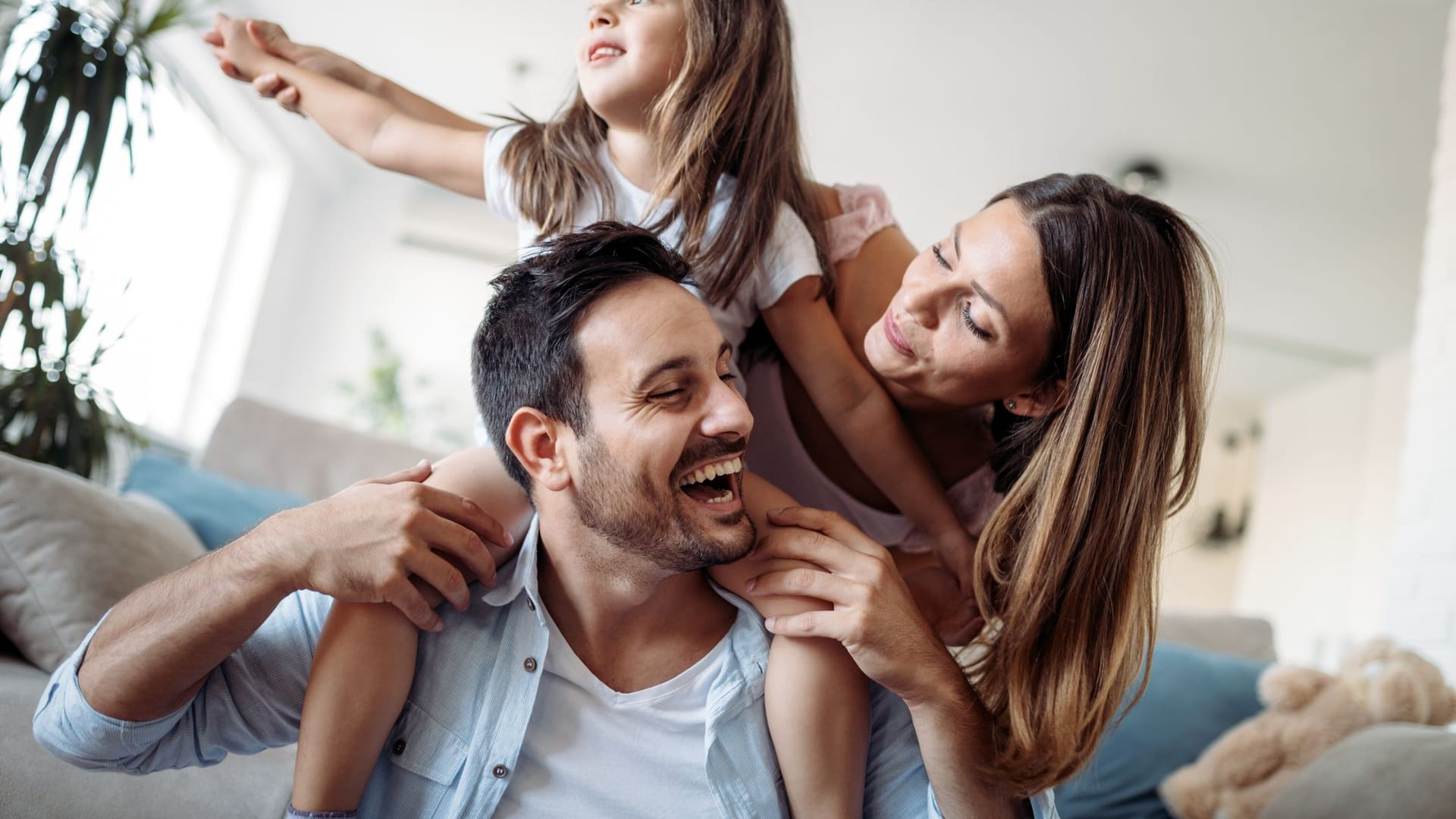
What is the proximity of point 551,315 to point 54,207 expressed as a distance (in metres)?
2.71

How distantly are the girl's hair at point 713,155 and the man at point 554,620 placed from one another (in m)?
0.14

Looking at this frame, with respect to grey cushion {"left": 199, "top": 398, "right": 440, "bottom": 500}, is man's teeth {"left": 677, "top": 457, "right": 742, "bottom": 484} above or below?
above

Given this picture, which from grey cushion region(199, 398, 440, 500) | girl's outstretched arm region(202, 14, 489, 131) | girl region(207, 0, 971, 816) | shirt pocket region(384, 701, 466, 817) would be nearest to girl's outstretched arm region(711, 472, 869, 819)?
girl region(207, 0, 971, 816)

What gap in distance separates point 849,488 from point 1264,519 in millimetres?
8307

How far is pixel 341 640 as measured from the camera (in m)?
1.29

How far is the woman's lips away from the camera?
1.47 metres

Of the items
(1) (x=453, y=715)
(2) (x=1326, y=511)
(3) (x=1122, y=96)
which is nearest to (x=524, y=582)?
(1) (x=453, y=715)

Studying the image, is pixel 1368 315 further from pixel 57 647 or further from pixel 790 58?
pixel 57 647

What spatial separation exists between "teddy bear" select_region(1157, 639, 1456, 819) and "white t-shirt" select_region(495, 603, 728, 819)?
1509 mm

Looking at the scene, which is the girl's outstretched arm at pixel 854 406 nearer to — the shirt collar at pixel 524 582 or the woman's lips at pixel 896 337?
the woman's lips at pixel 896 337

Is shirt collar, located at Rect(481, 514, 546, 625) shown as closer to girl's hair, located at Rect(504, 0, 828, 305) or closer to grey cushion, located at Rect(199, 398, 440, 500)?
girl's hair, located at Rect(504, 0, 828, 305)

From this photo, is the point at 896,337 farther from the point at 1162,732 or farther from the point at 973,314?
the point at 1162,732

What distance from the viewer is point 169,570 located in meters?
2.12

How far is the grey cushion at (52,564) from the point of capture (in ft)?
6.23
